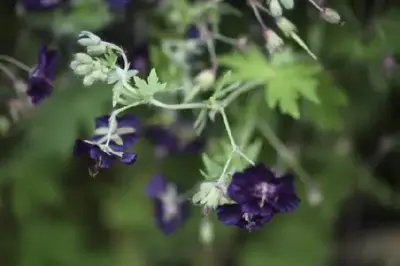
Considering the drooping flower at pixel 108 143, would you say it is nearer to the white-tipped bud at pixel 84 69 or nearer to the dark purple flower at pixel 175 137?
the white-tipped bud at pixel 84 69

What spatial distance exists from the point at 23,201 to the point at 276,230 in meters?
0.35

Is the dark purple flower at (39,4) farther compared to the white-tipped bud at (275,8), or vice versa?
the dark purple flower at (39,4)

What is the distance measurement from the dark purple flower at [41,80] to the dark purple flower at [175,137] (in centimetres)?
20

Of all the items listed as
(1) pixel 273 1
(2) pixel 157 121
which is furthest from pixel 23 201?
(1) pixel 273 1

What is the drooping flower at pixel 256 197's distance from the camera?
0.78 m

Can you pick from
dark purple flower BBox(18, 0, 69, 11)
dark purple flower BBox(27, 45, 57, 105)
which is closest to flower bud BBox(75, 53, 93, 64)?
dark purple flower BBox(27, 45, 57, 105)

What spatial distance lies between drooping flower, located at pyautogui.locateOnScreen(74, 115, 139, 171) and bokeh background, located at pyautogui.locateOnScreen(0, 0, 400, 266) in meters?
0.17

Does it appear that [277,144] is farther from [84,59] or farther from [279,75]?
[84,59]

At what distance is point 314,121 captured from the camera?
103cm

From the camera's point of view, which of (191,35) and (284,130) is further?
(284,130)

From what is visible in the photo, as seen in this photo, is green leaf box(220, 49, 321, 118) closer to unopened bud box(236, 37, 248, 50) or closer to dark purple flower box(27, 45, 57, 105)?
unopened bud box(236, 37, 248, 50)

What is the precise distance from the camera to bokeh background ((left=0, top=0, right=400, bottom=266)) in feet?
3.46

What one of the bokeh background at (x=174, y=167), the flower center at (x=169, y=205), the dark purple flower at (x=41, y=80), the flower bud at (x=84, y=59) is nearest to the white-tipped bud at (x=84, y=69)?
the flower bud at (x=84, y=59)

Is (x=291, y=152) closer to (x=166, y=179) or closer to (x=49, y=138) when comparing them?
(x=166, y=179)
